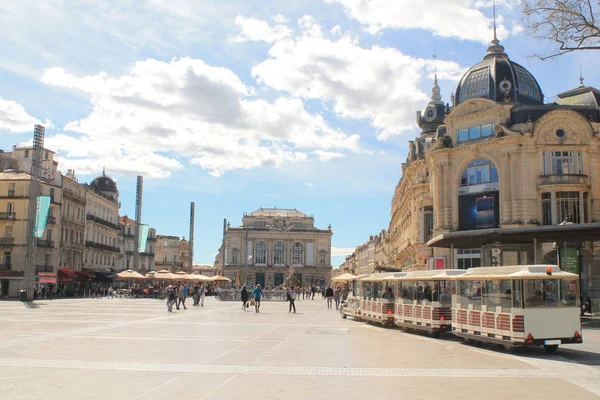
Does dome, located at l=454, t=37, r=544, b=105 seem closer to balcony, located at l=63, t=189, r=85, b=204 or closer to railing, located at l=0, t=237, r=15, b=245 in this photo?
balcony, located at l=63, t=189, r=85, b=204

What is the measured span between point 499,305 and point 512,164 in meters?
24.7

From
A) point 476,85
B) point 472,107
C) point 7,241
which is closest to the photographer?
point 472,107

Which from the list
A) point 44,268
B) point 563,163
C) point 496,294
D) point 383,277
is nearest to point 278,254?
point 44,268

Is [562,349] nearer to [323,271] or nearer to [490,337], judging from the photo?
[490,337]

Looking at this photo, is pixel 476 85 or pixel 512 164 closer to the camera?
pixel 512 164

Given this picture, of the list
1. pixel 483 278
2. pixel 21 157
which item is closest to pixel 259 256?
pixel 21 157

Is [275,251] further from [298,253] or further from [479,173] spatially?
[479,173]

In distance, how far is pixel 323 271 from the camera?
130m

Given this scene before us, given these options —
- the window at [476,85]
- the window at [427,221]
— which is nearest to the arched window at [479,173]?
the window at [476,85]

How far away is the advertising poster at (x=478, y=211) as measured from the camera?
40500 millimetres

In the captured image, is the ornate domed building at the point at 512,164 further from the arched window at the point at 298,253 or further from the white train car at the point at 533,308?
the arched window at the point at 298,253

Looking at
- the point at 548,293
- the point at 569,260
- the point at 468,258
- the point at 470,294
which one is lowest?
the point at 470,294

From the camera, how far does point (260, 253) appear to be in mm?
129250

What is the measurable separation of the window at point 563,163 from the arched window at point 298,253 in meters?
94.1
